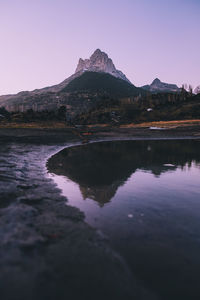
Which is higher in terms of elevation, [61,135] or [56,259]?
[61,135]

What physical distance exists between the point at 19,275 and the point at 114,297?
2282 millimetres

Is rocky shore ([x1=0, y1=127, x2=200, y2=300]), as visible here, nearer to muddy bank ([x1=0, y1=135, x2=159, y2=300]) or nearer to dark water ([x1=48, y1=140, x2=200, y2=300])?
muddy bank ([x1=0, y1=135, x2=159, y2=300])

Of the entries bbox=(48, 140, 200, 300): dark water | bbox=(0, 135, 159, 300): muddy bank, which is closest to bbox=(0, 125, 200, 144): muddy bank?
bbox=(48, 140, 200, 300): dark water

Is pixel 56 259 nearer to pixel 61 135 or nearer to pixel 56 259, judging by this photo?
pixel 56 259

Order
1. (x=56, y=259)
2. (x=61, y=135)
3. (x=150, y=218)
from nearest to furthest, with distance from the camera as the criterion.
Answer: (x=56, y=259), (x=150, y=218), (x=61, y=135)

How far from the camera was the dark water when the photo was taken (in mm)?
4426

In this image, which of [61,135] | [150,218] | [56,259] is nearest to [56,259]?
[56,259]

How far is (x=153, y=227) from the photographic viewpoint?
6652 mm

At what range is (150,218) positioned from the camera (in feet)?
24.1

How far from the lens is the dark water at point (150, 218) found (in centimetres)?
443

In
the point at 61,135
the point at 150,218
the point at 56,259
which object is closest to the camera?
the point at 56,259

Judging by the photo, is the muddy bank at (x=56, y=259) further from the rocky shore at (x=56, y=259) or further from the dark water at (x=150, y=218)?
the dark water at (x=150, y=218)

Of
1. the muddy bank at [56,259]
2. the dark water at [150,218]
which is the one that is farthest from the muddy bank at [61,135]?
the muddy bank at [56,259]

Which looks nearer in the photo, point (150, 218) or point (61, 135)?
point (150, 218)
